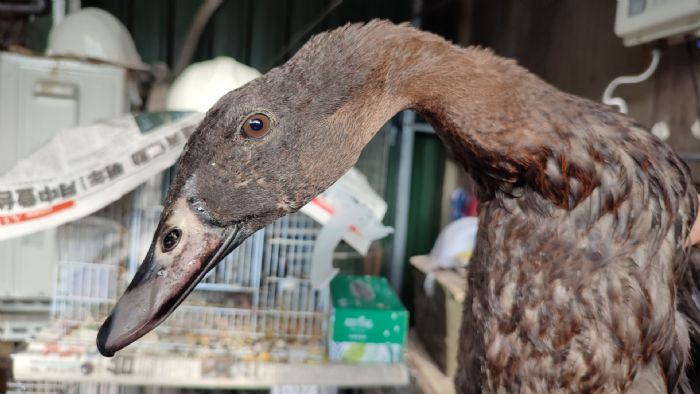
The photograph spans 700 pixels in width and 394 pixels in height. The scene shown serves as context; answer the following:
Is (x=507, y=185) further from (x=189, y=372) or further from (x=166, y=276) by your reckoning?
(x=189, y=372)

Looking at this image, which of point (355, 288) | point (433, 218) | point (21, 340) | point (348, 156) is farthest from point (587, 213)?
point (433, 218)

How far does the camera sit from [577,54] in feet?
4.29

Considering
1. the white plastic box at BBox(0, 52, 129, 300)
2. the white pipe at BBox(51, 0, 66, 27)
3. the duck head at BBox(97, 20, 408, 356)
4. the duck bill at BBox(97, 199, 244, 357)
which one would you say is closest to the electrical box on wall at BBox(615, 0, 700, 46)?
the duck head at BBox(97, 20, 408, 356)

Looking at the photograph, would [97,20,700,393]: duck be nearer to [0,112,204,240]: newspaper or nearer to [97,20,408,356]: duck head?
[97,20,408,356]: duck head

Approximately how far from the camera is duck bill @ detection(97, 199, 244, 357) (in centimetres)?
46

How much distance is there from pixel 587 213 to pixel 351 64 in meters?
0.28

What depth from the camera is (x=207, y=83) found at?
1257mm

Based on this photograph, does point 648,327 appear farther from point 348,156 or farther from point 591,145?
point 348,156

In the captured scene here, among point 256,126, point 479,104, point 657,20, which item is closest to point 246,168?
point 256,126

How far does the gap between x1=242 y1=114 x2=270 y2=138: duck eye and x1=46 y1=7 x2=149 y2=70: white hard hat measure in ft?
4.02

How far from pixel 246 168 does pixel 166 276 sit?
0.45 ft

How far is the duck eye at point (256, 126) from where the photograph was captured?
0.44m

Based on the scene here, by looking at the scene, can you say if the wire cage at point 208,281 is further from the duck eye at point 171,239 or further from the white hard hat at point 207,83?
the duck eye at point 171,239

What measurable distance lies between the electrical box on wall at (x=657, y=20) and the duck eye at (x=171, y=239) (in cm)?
84
